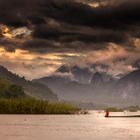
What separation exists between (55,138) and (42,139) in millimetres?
4382

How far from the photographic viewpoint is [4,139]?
326 feet

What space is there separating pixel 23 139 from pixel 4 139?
155 inches

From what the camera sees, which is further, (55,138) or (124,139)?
(55,138)

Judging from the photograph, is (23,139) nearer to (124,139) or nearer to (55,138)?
(55,138)

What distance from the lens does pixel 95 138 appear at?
337 ft

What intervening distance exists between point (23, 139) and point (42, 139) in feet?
13.3

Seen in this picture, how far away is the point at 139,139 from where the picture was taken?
96.2 m

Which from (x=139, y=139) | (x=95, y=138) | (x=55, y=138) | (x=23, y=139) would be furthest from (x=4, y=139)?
(x=139, y=139)

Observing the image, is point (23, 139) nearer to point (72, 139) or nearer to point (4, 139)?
point (4, 139)

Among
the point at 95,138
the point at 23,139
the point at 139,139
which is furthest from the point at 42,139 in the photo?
the point at 139,139

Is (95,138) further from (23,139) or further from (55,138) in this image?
(23,139)

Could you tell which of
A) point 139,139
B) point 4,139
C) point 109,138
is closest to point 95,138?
point 109,138

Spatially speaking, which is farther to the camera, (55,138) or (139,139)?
(55,138)

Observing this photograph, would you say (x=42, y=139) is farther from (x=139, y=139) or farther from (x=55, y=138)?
(x=139, y=139)
